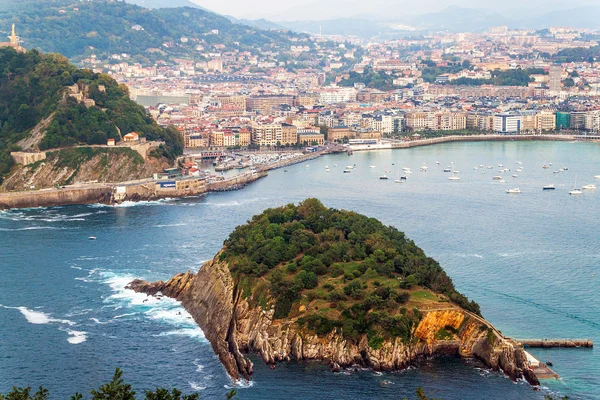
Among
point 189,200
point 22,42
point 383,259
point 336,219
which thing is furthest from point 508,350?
point 22,42

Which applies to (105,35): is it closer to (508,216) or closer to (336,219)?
(508,216)

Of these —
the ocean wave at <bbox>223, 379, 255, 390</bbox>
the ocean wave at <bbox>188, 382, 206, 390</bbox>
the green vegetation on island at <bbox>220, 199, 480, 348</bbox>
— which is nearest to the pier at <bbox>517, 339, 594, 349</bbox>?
the green vegetation on island at <bbox>220, 199, 480, 348</bbox>

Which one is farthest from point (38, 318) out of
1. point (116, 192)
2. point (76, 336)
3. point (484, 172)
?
point (484, 172)

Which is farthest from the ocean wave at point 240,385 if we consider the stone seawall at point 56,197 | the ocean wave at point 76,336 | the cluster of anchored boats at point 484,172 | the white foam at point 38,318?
the cluster of anchored boats at point 484,172

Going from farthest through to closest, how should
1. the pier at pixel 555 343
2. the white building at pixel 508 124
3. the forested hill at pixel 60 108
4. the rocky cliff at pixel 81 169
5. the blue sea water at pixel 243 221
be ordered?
1. the white building at pixel 508 124
2. the forested hill at pixel 60 108
3. the rocky cliff at pixel 81 169
4. the pier at pixel 555 343
5. the blue sea water at pixel 243 221

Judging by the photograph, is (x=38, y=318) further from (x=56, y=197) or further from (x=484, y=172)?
(x=484, y=172)

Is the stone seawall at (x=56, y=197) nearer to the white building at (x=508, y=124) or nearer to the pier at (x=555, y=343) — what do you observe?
the pier at (x=555, y=343)

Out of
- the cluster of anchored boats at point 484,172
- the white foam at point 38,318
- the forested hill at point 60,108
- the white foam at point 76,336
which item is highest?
the forested hill at point 60,108
